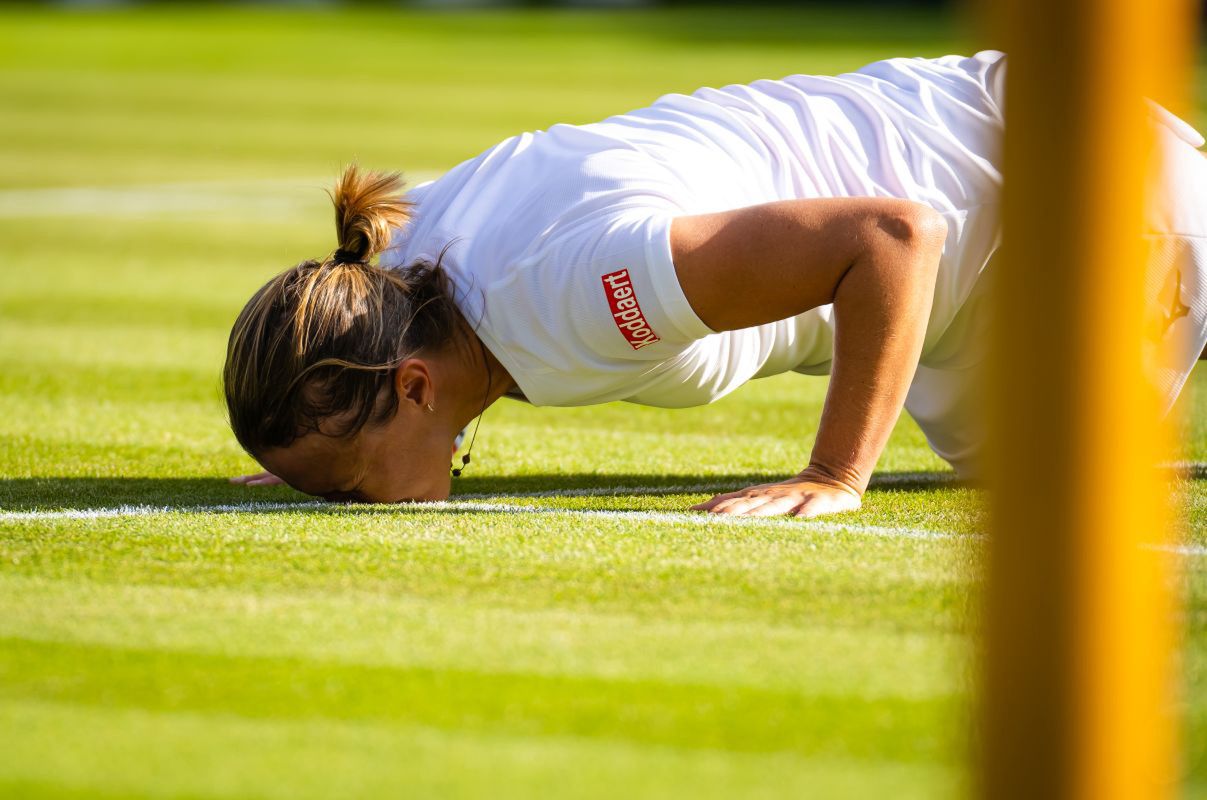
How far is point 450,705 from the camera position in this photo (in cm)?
253

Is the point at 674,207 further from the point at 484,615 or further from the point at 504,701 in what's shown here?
the point at 504,701

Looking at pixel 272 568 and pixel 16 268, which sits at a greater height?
pixel 272 568

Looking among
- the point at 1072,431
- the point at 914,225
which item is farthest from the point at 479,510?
the point at 1072,431

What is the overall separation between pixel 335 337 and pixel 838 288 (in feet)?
3.50

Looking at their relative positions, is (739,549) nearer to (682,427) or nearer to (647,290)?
(647,290)

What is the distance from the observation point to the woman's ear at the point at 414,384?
364cm

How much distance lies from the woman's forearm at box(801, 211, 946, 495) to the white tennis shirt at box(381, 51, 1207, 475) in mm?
276

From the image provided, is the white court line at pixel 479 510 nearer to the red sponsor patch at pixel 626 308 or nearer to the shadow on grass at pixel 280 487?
the shadow on grass at pixel 280 487

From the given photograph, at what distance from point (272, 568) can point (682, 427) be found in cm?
226

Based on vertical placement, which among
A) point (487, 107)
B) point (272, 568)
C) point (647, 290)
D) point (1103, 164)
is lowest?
point (487, 107)

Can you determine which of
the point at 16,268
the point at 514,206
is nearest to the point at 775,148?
the point at 514,206

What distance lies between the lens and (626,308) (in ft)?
11.2

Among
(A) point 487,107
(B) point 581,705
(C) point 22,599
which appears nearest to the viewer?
(B) point 581,705

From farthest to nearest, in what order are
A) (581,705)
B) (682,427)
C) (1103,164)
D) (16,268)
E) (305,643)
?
(16,268)
(682,427)
(305,643)
(581,705)
(1103,164)
